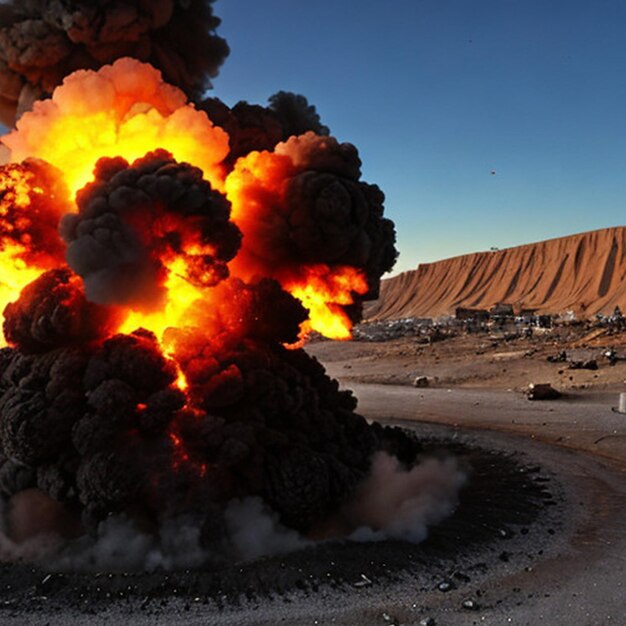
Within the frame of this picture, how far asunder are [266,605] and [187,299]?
943 cm

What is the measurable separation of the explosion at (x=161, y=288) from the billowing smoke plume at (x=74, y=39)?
7 centimetres

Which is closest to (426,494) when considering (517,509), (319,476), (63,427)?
(517,509)

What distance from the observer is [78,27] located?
20.9 meters

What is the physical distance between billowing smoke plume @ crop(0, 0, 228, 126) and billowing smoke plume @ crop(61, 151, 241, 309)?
6.12 m

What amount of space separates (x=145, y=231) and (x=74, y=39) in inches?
330

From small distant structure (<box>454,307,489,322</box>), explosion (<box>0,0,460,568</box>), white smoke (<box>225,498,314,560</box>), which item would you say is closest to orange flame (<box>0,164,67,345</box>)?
explosion (<box>0,0,460,568</box>)

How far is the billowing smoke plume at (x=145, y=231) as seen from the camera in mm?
16703

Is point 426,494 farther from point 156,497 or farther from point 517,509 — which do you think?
point 156,497

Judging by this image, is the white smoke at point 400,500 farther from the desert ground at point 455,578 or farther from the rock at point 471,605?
the rock at point 471,605

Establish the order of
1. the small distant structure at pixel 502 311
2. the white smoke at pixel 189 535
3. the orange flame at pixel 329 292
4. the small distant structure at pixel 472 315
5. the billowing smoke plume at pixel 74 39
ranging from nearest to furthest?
the white smoke at pixel 189 535
the billowing smoke plume at pixel 74 39
the orange flame at pixel 329 292
the small distant structure at pixel 472 315
the small distant structure at pixel 502 311

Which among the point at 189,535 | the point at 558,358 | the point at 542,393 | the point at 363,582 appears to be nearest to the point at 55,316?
the point at 189,535

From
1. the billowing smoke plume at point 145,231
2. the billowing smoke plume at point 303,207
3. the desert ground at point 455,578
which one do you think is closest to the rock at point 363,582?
the desert ground at point 455,578

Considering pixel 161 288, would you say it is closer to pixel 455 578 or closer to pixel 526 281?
pixel 455 578

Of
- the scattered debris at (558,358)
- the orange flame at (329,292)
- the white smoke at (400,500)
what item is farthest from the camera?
the scattered debris at (558,358)
